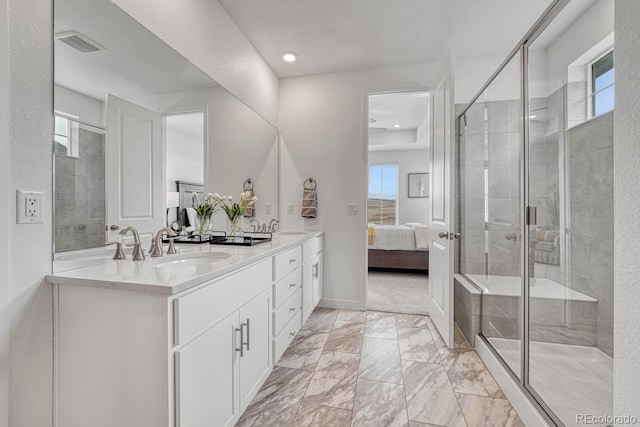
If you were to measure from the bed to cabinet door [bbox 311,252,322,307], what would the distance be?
5.74ft

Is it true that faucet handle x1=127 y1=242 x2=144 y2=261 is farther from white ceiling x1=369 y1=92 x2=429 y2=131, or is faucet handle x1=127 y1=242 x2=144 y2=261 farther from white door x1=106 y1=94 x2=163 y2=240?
white ceiling x1=369 y1=92 x2=429 y2=131

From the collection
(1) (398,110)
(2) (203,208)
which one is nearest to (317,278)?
(2) (203,208)

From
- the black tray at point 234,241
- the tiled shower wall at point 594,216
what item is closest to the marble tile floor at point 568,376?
the tiled shower wall at point 594,216

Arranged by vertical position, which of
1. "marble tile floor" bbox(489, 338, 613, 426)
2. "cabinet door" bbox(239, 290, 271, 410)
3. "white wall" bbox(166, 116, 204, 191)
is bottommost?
"marble tile floor" bbox(489, 338, 613, 426)

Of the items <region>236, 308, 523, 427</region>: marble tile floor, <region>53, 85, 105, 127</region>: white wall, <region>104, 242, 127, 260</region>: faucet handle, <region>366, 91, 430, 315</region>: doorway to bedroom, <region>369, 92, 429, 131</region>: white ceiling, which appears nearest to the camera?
<region>53, 85, 105, 127</region>: white wall

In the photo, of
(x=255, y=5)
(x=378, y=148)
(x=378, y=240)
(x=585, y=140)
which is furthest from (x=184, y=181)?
(x=378, y=148)

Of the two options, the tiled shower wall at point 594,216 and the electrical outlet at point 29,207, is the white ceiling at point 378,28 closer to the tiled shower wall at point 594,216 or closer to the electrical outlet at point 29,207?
the tiled shower wall at point 594,216

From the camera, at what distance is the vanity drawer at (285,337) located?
181 centimetres

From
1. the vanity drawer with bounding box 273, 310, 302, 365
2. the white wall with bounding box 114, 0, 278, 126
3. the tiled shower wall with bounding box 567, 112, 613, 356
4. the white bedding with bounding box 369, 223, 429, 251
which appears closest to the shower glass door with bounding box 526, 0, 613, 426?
the tiled shower wall with bounding box 567, 112, 613, 356

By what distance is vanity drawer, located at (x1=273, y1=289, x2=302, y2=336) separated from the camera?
1806 mm

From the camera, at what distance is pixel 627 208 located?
84 centimetres

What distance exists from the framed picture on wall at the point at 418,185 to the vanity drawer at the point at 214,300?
6.08 meters

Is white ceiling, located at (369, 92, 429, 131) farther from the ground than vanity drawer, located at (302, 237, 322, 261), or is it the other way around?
white ceiling, located at (369, 92, 429, 131)

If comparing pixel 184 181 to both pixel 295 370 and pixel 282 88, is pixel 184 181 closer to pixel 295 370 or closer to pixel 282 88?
pixel 295 370
